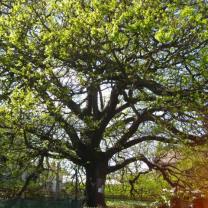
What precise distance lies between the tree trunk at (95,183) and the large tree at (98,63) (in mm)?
1720

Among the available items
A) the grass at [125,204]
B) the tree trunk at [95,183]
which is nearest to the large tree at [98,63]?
the tree trunk at [95,183]

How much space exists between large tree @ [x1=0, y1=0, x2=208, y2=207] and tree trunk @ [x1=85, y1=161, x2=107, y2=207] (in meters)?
1.72

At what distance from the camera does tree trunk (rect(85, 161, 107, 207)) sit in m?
18.2

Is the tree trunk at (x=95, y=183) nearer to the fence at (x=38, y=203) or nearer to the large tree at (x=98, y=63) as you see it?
the large tree at (x=98, y=63)

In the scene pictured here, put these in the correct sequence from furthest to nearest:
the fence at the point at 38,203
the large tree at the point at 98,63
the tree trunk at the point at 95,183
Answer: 1. the tree trunk at the point at 95,183
2. the fence at the point at 38,203
3. the large tree at the point at 98,63

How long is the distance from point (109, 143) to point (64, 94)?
6289 mm

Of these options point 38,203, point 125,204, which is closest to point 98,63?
point 38,203

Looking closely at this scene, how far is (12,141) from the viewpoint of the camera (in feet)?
54.3

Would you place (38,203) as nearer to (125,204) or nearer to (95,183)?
(95,183)

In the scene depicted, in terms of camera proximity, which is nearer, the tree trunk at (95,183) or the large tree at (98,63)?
the large tree at (98,63)

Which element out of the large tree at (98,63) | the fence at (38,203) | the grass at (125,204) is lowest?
the fence at (38,203)

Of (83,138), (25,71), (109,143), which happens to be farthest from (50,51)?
(109,143)

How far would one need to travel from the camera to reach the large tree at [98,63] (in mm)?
11586

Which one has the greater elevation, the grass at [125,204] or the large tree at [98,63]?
the large tree at [98,63]
